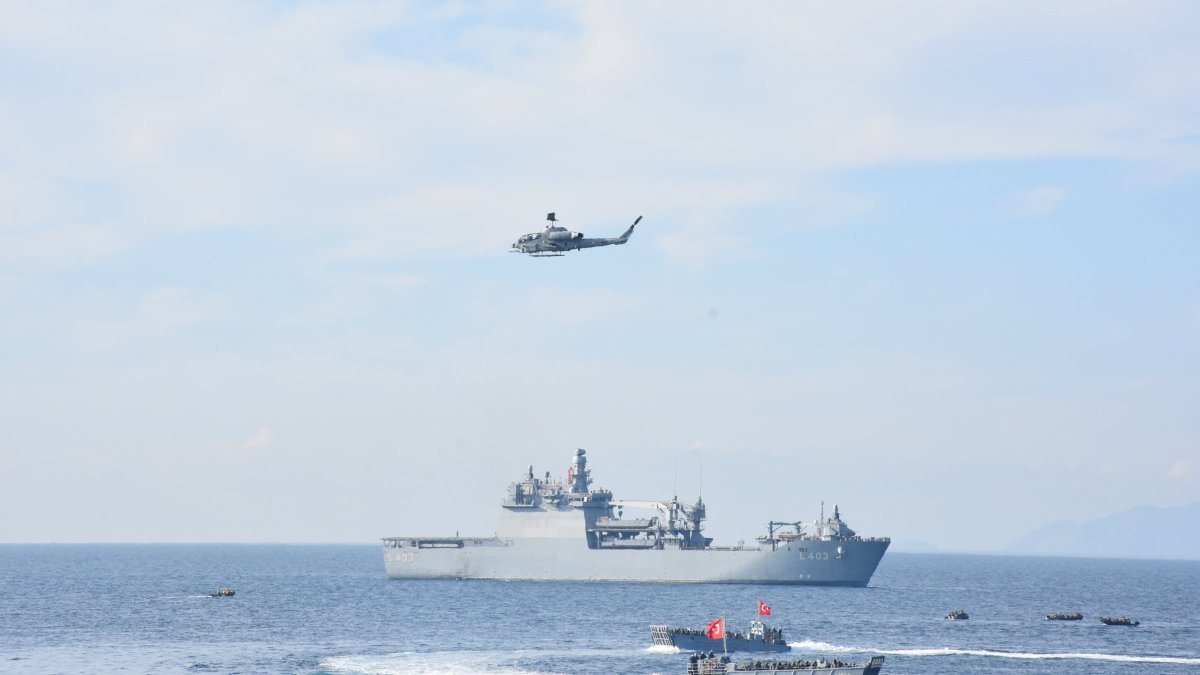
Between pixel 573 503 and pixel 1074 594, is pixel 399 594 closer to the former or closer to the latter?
pixel 573 503

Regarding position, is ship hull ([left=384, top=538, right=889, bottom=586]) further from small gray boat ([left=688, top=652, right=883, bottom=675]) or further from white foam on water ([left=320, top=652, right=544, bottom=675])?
small gray boat ([left=688, top=652, right=883, bottom=675])

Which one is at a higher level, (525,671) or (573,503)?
(573,503)

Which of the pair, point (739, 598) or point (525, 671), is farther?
point (739, 598)

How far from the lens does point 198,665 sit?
58.8 meters

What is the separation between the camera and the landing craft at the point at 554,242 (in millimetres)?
52719

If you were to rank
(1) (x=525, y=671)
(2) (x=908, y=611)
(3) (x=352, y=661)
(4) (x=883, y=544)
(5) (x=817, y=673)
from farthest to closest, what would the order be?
(4) (x=883, y=544), (2) (x=908, y=611), (3) (x=352, y=661), (1) (x=525, y=671), (5) (x=817, y=673)

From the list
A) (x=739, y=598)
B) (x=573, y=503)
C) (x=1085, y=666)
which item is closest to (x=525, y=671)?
(x=1085, y=666)

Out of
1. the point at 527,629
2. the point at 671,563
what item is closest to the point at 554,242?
the point at 527,629

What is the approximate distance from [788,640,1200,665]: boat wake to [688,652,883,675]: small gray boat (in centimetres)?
1084

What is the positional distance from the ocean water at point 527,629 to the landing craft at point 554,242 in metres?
17.4

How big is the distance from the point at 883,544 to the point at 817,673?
52933 millimetres

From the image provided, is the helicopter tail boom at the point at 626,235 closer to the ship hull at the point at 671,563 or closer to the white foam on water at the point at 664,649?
the white foam on water at the point at 664,649

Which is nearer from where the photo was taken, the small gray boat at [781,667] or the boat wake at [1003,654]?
the small gray boat at [781,667]

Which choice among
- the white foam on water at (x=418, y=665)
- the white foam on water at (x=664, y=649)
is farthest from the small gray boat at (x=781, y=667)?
the white foam on water at (x=664, y=649)
